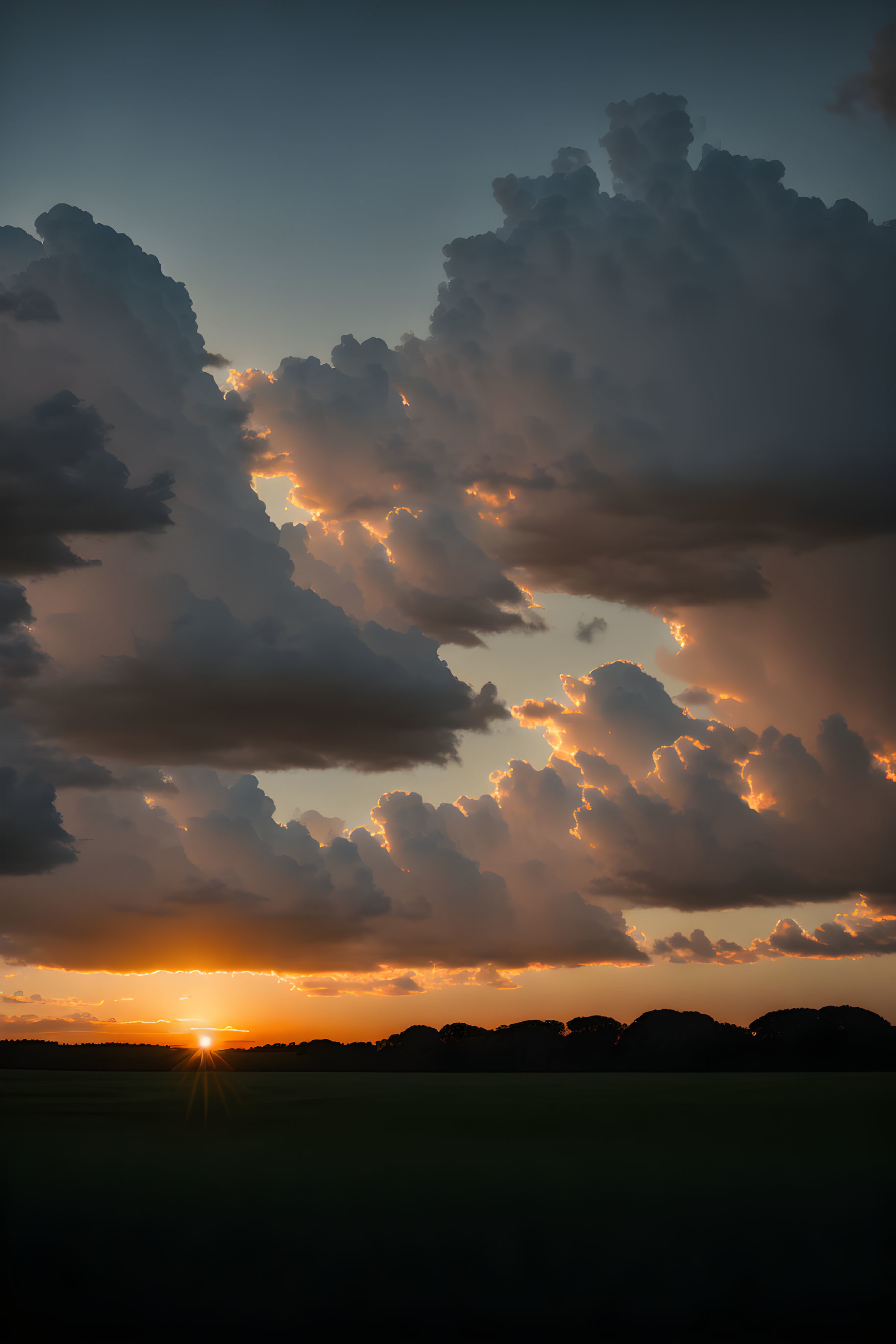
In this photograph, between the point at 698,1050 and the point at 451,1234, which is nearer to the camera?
the point at 451,1234

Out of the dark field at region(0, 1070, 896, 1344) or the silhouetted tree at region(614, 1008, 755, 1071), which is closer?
the dark field at region(0, 1070, 896, 1344)

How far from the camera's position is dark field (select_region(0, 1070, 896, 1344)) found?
2503 centimetres

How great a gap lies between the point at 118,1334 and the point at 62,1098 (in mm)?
84802

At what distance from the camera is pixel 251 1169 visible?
4328cm

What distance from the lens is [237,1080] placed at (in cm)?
15112

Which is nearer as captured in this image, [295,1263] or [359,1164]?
[295,1263]

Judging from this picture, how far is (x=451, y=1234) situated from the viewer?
1227 inches

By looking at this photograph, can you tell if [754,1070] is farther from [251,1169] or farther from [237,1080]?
[251,1169]

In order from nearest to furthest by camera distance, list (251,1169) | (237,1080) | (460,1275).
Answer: (460,1275), (251,1169), (237,1080)

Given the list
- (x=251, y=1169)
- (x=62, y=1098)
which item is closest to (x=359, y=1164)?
(x=251, y=1169)

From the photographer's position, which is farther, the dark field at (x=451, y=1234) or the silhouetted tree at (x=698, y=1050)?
the silhouetted tree at (x=698, y=1050)

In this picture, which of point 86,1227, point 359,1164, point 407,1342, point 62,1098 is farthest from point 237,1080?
point 407,1342

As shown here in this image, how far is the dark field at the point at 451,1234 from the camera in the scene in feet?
82.1

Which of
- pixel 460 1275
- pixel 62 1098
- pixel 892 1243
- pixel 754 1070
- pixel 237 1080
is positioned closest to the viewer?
pixel 460 1275
